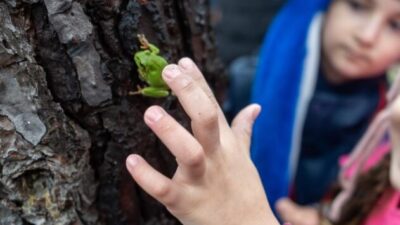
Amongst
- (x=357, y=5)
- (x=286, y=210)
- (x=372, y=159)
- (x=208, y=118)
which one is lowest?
(x=286, y=210)

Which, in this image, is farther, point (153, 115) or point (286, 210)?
point (286, 210)

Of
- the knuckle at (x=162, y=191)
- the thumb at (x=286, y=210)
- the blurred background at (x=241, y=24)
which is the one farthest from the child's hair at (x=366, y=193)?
the blurred background at (x=241, y=24)

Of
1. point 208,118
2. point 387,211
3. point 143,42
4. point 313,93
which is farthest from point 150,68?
point 313,93

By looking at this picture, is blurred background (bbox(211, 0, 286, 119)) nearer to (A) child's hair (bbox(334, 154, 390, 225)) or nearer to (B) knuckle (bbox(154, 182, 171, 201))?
(A) child's hair (bbox(334, 154, 390, 225))

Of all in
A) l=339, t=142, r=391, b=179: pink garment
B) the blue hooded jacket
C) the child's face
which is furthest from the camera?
the blue hooded jacket

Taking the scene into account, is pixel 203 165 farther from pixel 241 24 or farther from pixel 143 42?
pixel 241 24

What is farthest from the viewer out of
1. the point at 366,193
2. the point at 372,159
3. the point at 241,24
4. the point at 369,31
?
the point at 241,24

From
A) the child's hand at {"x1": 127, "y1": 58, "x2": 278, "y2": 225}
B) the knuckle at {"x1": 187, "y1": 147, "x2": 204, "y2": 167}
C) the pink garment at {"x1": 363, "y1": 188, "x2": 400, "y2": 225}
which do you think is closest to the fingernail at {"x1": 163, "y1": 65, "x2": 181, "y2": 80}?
the child's hand at {"x1": 127, "y1": 58, "x2": 278, "y2": 225}
